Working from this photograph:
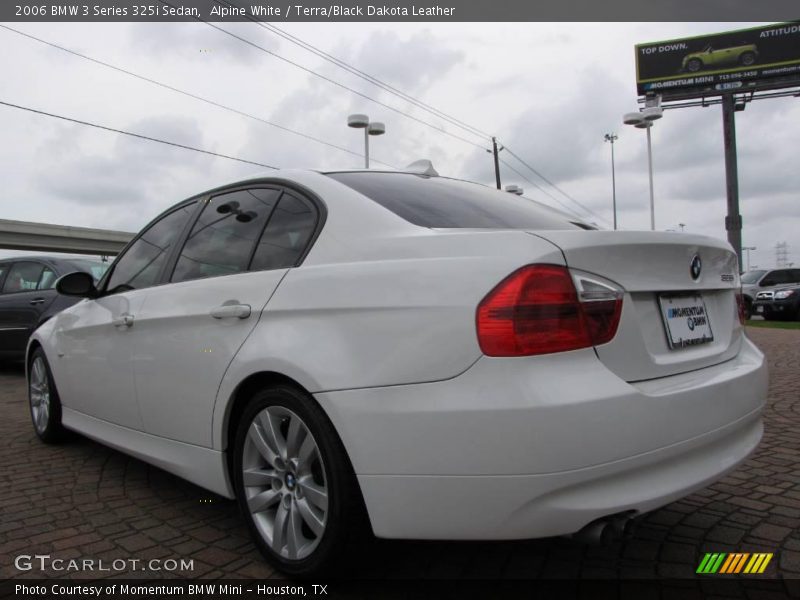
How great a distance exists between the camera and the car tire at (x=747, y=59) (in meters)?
43.2

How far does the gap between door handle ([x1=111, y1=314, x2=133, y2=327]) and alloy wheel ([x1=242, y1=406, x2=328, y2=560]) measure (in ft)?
4.06

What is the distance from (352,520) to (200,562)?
88 cm

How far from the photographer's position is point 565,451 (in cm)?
176

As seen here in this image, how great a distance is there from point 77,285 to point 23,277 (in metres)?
5.43

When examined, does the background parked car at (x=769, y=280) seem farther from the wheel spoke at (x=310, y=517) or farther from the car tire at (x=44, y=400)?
the wheel spoke at (x=310, y=517)

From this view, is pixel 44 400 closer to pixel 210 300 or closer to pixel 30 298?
pixel 210 300

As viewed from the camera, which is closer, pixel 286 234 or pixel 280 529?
pixel 280 529

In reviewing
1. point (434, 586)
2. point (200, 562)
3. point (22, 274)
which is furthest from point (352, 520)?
point (22, 274)

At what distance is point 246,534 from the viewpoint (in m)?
2.85

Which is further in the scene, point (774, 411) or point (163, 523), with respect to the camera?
point (774, 411)

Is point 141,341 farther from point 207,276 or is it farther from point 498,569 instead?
point 498,569

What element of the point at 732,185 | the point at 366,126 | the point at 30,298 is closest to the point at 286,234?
the point at 30,298

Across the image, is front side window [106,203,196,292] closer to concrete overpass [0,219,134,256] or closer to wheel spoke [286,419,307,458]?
wheel spoke [286,419,307,458]

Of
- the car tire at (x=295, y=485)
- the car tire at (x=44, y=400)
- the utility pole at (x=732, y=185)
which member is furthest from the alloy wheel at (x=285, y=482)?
the utility pole at (x=732, y=185)
